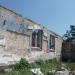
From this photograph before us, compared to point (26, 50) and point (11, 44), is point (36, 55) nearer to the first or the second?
point (26, 50)

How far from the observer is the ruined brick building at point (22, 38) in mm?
12173

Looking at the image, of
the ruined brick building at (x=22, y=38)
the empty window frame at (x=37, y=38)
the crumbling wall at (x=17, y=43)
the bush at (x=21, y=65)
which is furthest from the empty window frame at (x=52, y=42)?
the bush at (x=21, y=65)

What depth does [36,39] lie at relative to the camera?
684 inches

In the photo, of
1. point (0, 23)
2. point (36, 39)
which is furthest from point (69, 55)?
point (0, 23)

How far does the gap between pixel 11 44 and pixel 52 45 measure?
8.08 m

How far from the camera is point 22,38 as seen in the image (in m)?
14.3

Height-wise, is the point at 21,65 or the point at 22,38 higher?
the point at 22,38

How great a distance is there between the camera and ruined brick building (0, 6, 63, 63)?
1217 centimetres

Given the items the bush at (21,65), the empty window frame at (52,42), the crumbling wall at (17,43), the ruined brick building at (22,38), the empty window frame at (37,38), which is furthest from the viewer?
the empty window frame at (52,42)

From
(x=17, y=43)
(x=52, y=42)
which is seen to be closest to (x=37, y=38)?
(x=52, y=42)

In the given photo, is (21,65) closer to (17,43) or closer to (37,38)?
(17,43)

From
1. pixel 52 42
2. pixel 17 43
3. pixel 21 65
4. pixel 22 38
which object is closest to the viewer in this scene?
pixel 21 65

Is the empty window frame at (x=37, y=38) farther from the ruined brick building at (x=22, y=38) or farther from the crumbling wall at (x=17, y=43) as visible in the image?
the crumbling wall at (x=17, y=43)

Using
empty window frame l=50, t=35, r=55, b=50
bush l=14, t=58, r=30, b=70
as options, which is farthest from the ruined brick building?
bush l=14, t=58, r=30, b=70
